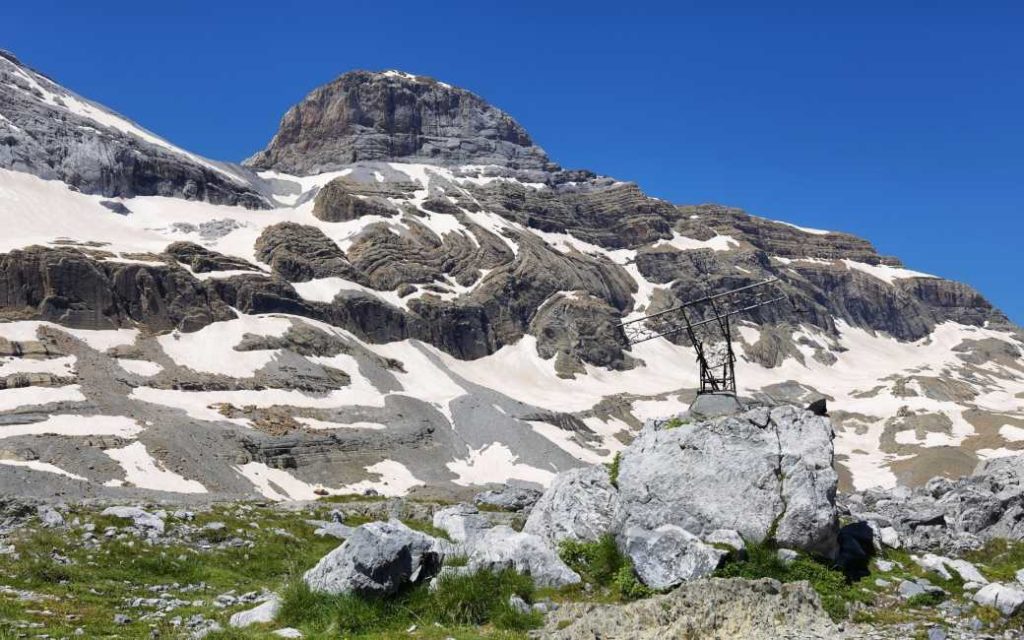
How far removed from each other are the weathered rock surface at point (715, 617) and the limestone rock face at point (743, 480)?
3.75 metres

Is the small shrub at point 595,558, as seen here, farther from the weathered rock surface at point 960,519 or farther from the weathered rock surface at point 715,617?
the weathered rock surface at point 960,519

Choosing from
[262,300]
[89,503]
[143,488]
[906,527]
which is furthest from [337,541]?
[262,300]

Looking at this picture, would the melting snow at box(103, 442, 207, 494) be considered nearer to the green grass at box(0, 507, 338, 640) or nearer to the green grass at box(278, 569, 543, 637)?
the green grass at box(0, 507, 338, 640)

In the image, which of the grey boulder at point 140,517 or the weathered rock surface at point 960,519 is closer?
the weathered rock surface at point 960,519

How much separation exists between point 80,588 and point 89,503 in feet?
42.8

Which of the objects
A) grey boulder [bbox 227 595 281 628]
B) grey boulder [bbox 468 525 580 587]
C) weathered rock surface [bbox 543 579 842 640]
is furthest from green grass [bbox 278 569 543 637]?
grey boulder [bbox 468 525 580 587]

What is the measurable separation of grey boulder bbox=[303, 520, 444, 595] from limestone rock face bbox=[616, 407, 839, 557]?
5.65 meters

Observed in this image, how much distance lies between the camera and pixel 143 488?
265 ft

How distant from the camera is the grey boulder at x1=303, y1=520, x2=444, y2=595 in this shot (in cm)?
1625

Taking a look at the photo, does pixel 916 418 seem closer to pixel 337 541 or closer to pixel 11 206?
pixel 337 541

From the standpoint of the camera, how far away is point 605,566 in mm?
19484

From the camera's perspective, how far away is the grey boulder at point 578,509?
21.5m

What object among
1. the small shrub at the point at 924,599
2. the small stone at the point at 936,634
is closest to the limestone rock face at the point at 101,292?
the small shrub at the point at 924,599

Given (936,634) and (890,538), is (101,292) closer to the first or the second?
(890,538)
